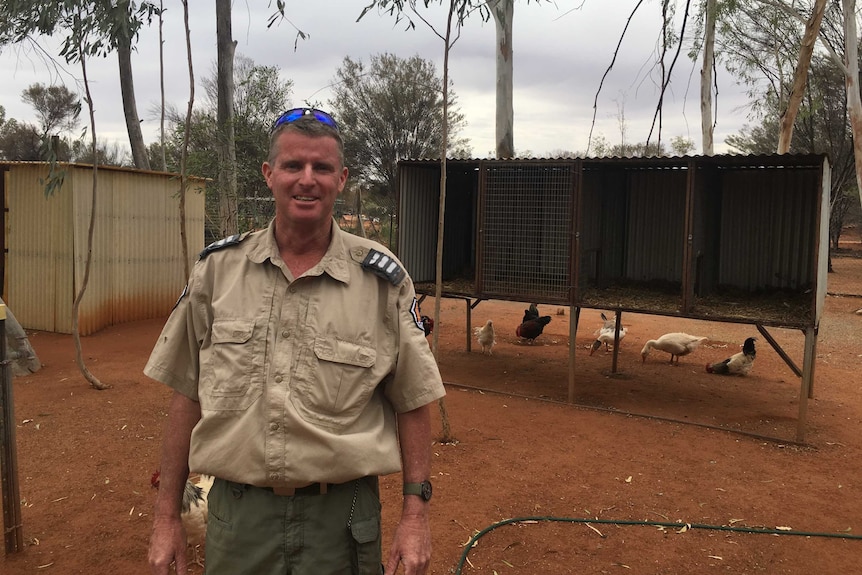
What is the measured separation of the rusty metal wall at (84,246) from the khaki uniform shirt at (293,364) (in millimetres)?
8618

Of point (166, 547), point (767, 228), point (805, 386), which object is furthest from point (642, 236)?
point (166, 547)

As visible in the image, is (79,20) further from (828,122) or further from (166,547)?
(828,122)

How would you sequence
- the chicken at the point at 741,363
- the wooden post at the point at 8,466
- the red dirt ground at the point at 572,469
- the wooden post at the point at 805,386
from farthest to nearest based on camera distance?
the chicken at the point at 741,363, the wooden post at the point at 805,386, the red dirt ground at the point at 572,469, the wooden post at the point at 8,466

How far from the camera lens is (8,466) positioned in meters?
3.76

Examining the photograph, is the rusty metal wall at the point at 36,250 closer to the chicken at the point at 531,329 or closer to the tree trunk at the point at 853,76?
the chicken at the point at 531,329

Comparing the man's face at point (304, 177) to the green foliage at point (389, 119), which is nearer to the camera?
the man's face at point (304, 177)

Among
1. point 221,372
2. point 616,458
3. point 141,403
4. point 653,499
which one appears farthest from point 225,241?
point 141,403

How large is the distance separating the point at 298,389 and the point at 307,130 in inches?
29.3

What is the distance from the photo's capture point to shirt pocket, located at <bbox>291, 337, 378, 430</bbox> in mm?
1846

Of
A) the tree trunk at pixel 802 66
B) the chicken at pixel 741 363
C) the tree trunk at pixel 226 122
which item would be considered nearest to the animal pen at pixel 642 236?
the chicken at pixel 741 363

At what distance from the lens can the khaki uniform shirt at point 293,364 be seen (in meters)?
1.81

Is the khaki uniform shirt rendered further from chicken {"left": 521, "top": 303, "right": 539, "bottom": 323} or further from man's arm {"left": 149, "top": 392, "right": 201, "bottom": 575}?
chicken {"left": 521, "top": 303, "right": 539, "bottom": 323}

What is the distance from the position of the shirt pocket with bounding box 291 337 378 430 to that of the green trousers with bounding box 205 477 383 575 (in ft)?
0.70

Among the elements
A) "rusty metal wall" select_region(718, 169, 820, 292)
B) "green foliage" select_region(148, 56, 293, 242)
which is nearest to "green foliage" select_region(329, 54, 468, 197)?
"green foliage" select_region(148, 56, 293, 242)
